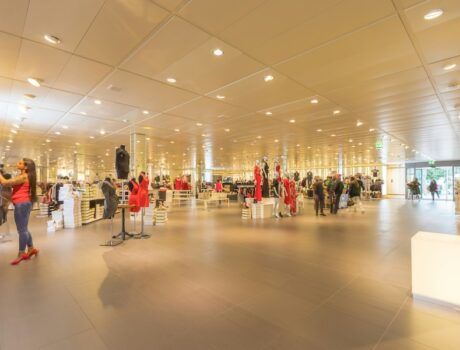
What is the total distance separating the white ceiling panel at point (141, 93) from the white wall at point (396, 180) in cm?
3011

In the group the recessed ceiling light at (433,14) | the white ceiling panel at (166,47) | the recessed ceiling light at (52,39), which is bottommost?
the recessed ceiling light at (433,14)

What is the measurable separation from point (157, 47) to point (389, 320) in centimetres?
459

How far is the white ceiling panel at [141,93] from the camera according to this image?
202 inches

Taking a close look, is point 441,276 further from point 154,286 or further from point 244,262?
point 154,286

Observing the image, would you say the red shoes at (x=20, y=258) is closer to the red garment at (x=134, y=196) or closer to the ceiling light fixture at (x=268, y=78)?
the red garment at (x=134, y=196)

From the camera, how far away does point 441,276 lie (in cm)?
273

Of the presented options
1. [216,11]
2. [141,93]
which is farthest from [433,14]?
[141,93]

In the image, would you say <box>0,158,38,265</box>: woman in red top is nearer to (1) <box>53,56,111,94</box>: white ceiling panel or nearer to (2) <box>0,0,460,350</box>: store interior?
(2) <box>0,0,460,350</box>: store interior

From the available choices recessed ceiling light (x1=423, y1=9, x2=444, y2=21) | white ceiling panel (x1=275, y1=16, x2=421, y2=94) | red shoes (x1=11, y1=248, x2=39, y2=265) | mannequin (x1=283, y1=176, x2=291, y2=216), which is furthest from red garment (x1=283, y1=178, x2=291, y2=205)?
red shoes (x1=11, y1=248, x2=39, y2=265)

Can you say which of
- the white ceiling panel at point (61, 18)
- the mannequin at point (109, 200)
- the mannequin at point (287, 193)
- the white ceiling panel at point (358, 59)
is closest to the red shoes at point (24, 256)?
the mannequin at point (109, 200)

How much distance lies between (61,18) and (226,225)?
6.46 m

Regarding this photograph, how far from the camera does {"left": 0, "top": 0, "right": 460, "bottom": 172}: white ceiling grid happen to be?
10.2 ft

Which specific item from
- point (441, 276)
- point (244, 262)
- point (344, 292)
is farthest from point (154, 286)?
point (441, 276)

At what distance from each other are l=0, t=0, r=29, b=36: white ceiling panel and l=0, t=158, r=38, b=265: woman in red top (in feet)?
6.86
